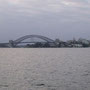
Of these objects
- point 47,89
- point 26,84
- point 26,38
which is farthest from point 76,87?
point 26,38

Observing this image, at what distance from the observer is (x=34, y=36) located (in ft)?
623

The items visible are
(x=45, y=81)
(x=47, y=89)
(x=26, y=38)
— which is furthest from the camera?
(x=26, y=38)

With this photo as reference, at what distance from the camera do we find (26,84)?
30750mm

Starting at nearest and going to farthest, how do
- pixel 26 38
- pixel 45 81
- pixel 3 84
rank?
pixel 3 84, pixel 45 81, pixel 26 38

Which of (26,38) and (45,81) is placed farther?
(26,38)

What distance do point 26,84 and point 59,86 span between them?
120 inches

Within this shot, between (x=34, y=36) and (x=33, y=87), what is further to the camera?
(x=34, y=36)

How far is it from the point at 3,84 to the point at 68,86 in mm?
5567

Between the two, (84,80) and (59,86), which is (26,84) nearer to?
(59,86)

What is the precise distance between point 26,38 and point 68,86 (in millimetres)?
157779

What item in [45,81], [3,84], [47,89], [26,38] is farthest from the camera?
[26,38]

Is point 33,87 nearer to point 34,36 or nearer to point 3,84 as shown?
point 3,84

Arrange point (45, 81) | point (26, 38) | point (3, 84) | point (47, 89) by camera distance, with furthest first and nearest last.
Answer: point (26, 38) < point (45, 81) < point (3, 84) < point (47, 89)

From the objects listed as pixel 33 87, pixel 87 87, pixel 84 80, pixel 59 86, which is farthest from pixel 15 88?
pixel 84 80
